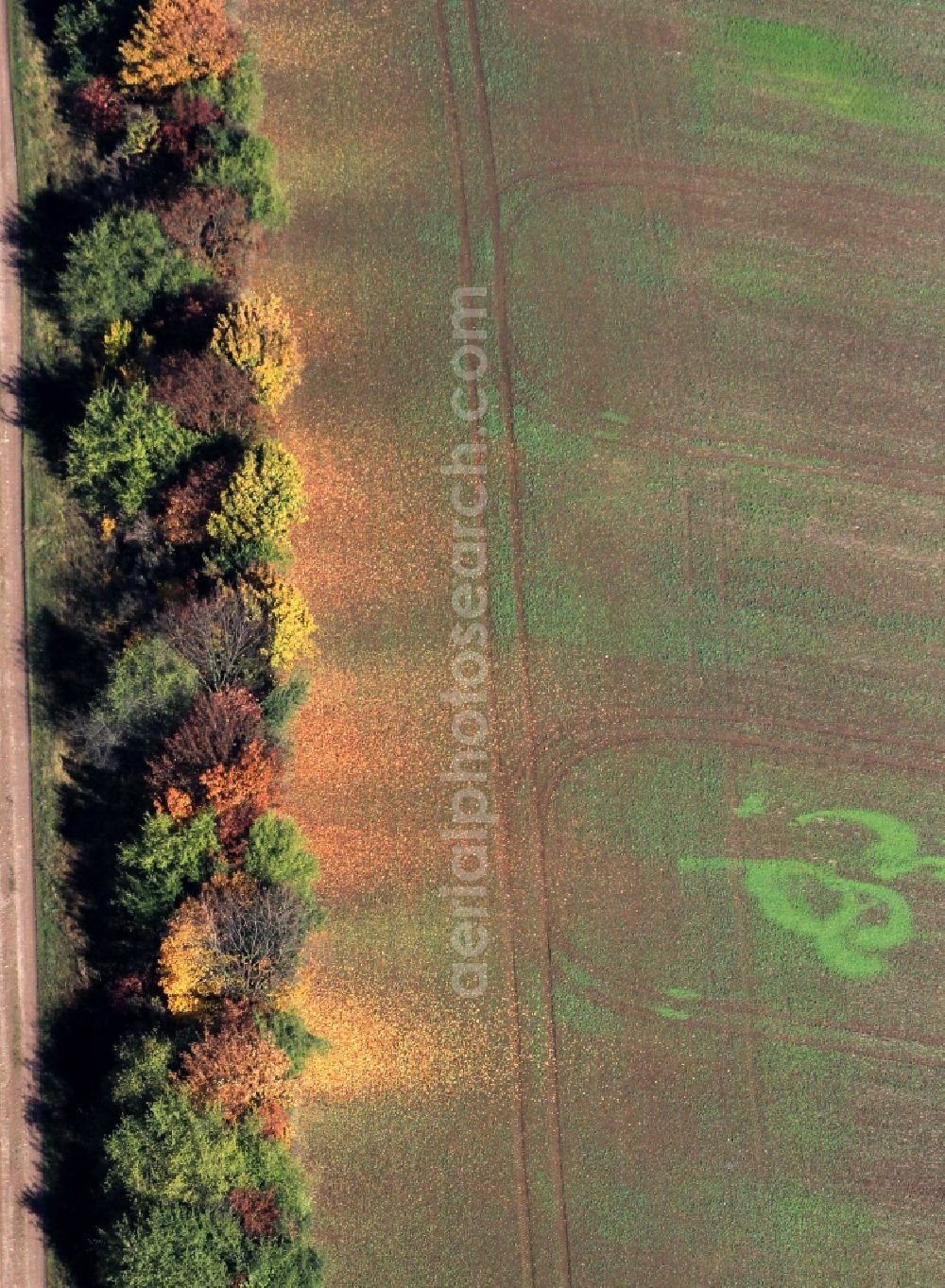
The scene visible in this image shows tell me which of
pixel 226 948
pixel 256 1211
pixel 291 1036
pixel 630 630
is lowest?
pixel 256 1211

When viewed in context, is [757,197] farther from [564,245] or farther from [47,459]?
[47,459]

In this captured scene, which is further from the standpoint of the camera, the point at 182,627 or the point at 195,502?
the point at 195,502

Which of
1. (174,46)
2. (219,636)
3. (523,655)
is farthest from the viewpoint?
(523,655)

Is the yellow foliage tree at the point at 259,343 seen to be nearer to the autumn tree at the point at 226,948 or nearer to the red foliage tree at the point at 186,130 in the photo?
the red foliage tree at the point at 186,130

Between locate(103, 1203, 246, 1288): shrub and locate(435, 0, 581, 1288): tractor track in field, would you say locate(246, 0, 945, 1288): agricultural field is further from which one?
locate(103, 1203, 246, 1288): shrub

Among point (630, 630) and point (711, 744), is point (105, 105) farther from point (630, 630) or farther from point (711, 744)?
point (711, 744)

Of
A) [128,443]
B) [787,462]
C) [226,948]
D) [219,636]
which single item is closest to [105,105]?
[128,443]

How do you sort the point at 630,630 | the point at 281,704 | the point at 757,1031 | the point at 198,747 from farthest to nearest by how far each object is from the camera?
the point at 630,630 < the point at 757,1031 < the point at 281,704 < the point at 198,747

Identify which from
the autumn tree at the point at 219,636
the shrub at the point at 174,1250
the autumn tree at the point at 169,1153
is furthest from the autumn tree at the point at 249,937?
the autumn tree at the point at 219,636
